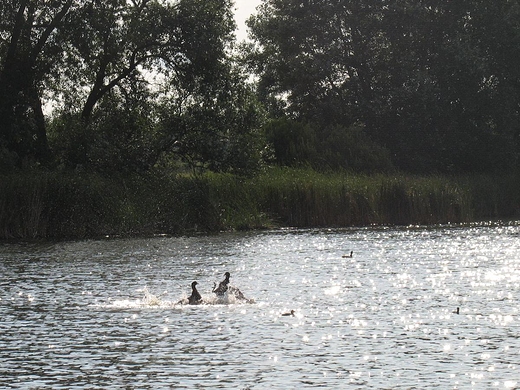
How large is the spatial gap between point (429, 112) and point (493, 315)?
159 feet

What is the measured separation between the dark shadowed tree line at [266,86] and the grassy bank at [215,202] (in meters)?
1.69

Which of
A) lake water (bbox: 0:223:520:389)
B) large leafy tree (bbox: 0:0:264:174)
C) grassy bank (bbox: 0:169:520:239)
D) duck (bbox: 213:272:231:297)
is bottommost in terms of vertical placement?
lake water (bbox: 0:223:520:389)

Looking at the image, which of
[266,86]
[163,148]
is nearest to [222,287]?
[163,148]

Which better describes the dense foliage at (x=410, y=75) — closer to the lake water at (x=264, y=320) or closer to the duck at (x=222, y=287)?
the lake water at (x=264, y=320)

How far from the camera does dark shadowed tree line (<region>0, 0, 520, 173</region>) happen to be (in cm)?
4572

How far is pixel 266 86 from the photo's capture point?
70.1 metres

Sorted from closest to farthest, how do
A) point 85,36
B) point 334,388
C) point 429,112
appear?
point 334,388, point 85,36, point 429,112

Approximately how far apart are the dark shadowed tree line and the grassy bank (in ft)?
5.56

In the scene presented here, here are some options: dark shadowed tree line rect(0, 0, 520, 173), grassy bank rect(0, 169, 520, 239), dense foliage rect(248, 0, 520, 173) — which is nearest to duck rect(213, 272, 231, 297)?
grassy bank rect(0, 169, 520, 239)

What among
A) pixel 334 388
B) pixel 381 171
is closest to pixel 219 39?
pixel 381 171

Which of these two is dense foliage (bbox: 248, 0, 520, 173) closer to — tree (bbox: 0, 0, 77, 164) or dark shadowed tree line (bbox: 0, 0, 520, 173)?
dark shadowed tree line (bbox: 0, 0, 520, 173)

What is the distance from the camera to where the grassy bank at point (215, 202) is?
133 feet

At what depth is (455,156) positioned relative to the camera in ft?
216

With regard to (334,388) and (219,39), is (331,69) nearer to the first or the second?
(219,39)
